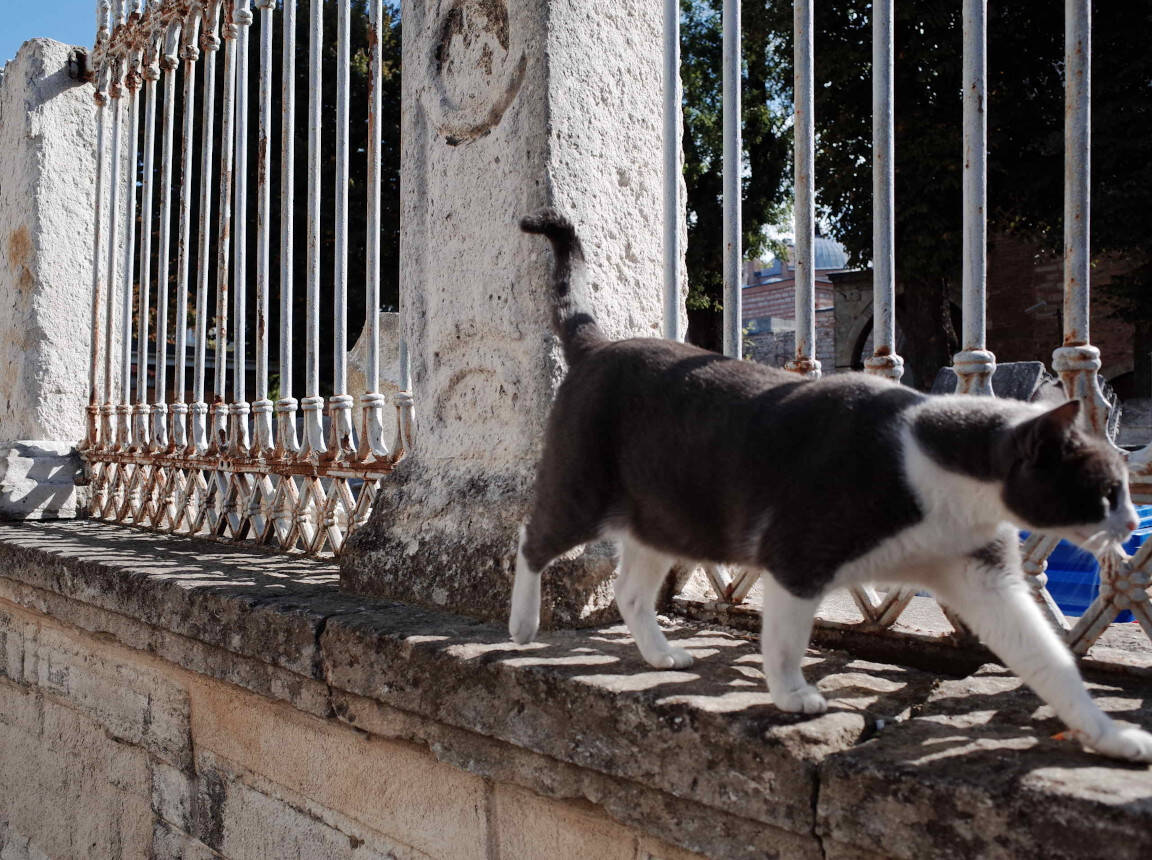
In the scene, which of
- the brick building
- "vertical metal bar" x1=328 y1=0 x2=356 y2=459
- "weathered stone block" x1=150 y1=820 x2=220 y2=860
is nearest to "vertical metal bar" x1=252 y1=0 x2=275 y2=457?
"vertical metal bar" x1=328 y1=0 x2=356 y2=459

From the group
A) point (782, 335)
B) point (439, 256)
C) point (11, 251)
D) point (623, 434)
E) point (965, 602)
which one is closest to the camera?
point (965, 602)

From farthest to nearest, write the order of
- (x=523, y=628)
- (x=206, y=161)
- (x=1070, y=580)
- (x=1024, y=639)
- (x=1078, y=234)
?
1. (x=206, y=161)
2. (x=1070, y=580)
3. (x=523, y=628)
4. (x=1078, y=234)
5. (x=1024, y=639)

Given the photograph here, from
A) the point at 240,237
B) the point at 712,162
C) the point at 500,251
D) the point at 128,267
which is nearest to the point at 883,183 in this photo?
the point at 500,251

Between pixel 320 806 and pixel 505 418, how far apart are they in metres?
1.09

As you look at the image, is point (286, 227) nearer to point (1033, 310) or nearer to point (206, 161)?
point (206, 161)

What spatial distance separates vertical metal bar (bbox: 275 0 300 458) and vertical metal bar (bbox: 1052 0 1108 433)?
2484 millimetres

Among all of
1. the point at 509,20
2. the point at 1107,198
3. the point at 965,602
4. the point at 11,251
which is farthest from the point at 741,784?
the point at 1107,198

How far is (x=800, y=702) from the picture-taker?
154 centimetres

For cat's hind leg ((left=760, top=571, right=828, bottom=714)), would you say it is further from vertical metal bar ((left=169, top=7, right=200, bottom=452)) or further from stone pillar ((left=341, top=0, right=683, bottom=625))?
vertical metal bar ((left=169, top=7, right=200, bottom=452))

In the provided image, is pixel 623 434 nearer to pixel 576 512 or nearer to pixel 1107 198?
pixel 576 512

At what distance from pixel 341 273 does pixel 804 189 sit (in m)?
1.65

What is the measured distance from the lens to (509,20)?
2387mm

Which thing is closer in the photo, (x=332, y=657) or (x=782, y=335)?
(x=332, y=657)

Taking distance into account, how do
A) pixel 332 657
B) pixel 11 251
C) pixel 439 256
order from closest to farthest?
pixel 332 657
pixel 439 256
pixel 11 251
